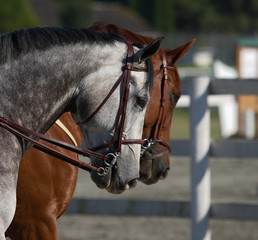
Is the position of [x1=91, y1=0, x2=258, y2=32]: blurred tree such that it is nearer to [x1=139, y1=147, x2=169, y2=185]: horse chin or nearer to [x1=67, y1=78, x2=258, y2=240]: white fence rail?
[x1=67, y1=78, x2=258, y2=240]: white fence rail

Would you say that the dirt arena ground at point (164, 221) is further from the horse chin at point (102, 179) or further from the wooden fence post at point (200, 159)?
the horse chin at point (102, 179)

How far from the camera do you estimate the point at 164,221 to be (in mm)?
6496

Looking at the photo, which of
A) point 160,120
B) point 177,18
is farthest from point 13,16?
point 177,18

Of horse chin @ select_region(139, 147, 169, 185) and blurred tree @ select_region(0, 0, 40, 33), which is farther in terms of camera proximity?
blurred tree @ select_region(0, 0, 40, 33)

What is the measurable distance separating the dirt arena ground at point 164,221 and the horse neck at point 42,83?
10.0 feet

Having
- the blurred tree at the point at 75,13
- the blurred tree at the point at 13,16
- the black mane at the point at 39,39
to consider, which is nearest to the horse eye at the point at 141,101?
the black mane at the point at 39,39

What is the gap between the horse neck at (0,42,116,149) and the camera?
2.68 meters

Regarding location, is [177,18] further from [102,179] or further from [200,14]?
[102,179]

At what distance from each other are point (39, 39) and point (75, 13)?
49.0 metres

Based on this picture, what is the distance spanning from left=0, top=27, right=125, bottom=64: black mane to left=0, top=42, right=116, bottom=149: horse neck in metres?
0.03

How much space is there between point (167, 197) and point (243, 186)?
130cm

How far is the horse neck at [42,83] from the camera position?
2678 mm

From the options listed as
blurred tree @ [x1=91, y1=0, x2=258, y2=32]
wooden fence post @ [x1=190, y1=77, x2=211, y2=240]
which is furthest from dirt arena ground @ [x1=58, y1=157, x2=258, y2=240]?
blurred tree @ [x1=91, y1=0, x2=258, y2=32]

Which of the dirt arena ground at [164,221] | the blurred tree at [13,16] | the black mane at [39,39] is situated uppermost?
the blurred tree at [13,16]
